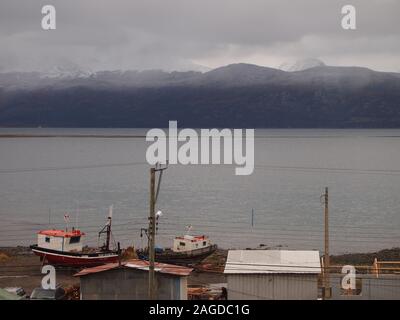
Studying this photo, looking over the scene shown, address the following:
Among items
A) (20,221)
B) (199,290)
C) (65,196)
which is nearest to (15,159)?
(65,196)

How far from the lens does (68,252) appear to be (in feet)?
76.9

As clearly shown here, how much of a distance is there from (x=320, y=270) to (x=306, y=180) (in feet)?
153

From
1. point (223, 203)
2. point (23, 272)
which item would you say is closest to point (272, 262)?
point (23, 272)

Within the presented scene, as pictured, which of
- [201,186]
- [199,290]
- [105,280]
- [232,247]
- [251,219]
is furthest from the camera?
[201,186]

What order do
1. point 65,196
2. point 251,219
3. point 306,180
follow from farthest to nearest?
point 306,180, point 65,196, point 251,219

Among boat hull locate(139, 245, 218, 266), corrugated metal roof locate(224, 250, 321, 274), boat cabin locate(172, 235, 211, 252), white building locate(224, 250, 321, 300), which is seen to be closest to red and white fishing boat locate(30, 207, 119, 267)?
boat hull locate(139, 245, 218, 266)

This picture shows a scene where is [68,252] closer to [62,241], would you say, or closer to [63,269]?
[62,241]

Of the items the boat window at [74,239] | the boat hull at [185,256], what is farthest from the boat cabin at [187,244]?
the boat window at [74,239]

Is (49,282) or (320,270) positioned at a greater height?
(320,270)

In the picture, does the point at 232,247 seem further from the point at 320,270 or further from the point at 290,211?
the point at 320,270

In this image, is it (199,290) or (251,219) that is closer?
(199,290)

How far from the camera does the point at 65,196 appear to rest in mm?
49219

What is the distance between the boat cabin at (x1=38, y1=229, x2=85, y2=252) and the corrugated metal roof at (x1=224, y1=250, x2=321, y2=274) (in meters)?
10.7
